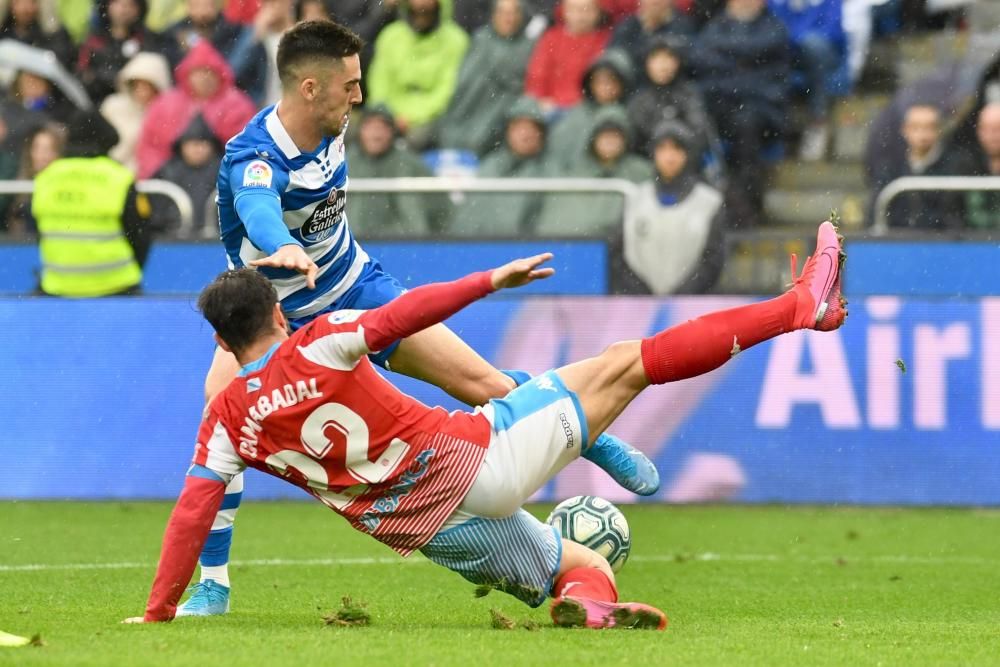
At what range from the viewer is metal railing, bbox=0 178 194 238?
1227cm

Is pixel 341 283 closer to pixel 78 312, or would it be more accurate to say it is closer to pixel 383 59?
pixel 78 312

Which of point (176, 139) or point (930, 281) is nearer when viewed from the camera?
point (930, 281)

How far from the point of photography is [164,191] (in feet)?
40.2

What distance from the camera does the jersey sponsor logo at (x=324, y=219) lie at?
6.79 metres

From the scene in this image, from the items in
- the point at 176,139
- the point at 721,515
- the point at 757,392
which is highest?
the point at 176,139

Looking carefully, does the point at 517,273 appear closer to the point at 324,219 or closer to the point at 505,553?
the point at 505,553

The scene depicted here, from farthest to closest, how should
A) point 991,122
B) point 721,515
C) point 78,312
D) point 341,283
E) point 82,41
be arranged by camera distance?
point 82,41, point 991,122, point 78,312, point 721,515, point 341,283

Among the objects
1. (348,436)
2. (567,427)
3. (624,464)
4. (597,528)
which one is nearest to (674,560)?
(597,528)

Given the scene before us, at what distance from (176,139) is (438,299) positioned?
8692 mm

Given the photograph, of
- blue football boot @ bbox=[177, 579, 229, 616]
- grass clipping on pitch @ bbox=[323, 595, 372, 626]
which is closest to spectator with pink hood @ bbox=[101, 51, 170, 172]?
blue football boot @ bbox=[177, 579, 229, 616]

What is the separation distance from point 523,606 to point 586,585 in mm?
1085

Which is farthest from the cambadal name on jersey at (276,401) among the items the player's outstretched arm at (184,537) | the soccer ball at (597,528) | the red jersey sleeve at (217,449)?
the soccer ball at (597,528)

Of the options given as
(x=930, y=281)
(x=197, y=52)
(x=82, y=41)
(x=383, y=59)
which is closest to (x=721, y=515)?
(x=930, y=281)

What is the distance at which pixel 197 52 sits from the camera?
13.8 m
